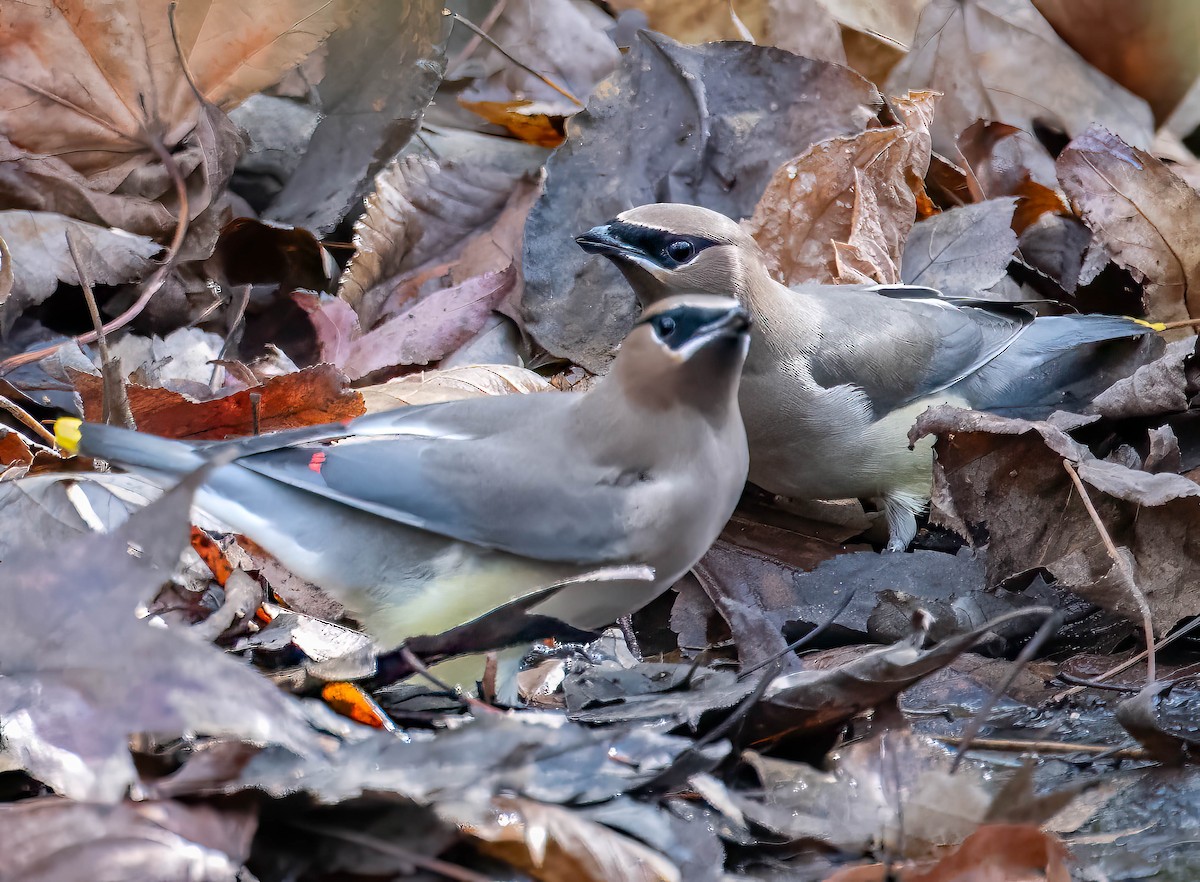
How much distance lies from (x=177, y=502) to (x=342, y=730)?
0.57 m

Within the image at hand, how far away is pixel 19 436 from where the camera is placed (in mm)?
3424

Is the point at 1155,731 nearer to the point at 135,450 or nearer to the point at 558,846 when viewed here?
the point at 558,846

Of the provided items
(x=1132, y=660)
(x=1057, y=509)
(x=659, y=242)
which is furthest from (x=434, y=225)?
(x=1132, y=660)

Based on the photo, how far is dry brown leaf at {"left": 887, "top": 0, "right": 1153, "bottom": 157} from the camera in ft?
18.3

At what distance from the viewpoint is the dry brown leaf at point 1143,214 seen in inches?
171

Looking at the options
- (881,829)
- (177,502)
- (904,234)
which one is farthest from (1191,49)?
(177,502)

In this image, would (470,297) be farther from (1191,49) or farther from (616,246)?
(1191,49)

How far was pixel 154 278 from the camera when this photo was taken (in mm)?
4203

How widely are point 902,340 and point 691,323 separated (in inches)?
63.9

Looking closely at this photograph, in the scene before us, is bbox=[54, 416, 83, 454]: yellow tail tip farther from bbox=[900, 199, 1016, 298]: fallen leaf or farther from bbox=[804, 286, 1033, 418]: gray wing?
bbox=[900, 199, 1016, 298]: fallen leaf

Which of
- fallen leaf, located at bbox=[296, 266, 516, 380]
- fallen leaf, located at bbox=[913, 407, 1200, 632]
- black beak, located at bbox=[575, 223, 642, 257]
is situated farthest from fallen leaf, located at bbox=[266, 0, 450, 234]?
fallen leaf, located at bbox=[913, 407, 1200, 632]

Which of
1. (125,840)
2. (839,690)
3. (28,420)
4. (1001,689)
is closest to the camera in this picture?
(125,840)

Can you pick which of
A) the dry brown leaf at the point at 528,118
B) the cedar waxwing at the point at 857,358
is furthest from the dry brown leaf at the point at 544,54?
the cedar waxwing at the point at 857,358

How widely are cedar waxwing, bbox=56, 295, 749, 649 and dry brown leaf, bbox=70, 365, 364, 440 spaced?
389mm
